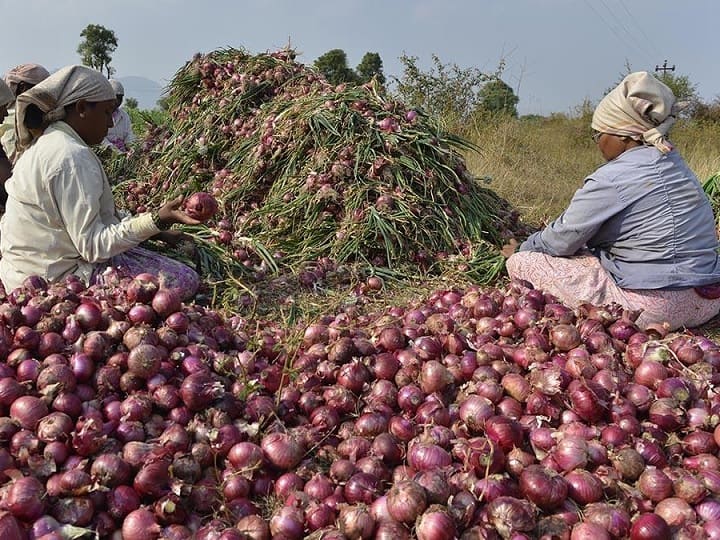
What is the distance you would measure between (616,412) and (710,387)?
1.13ft

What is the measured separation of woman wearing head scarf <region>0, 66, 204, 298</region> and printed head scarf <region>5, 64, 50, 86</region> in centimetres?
149

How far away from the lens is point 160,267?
115 inches

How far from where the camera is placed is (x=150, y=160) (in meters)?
5.67

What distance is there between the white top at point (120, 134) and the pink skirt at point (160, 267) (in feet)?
11.7

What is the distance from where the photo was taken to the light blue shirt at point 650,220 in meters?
2.66

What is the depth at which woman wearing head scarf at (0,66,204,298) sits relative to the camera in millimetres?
2416

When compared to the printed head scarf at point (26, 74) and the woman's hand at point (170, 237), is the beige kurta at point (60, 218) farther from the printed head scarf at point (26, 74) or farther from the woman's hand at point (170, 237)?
the printed head scarf at point (26, 74)

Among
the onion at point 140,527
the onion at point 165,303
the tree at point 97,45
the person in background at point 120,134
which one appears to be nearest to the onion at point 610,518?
the onion at point 140,527

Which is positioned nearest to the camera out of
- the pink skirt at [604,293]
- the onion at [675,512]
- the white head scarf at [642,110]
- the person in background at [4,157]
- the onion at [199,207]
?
the onion at [675,512]

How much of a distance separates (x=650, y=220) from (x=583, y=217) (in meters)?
0.29

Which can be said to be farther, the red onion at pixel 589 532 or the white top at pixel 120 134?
the white top at pixel 120 134

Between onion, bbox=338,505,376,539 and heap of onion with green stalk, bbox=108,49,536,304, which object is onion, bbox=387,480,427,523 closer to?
onion, bbox=338,505,376,539

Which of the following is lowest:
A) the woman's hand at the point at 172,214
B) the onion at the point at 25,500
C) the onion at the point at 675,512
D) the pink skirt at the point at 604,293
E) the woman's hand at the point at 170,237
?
the onion at the point at 25,500

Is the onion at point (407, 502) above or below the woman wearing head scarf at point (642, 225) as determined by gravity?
below
